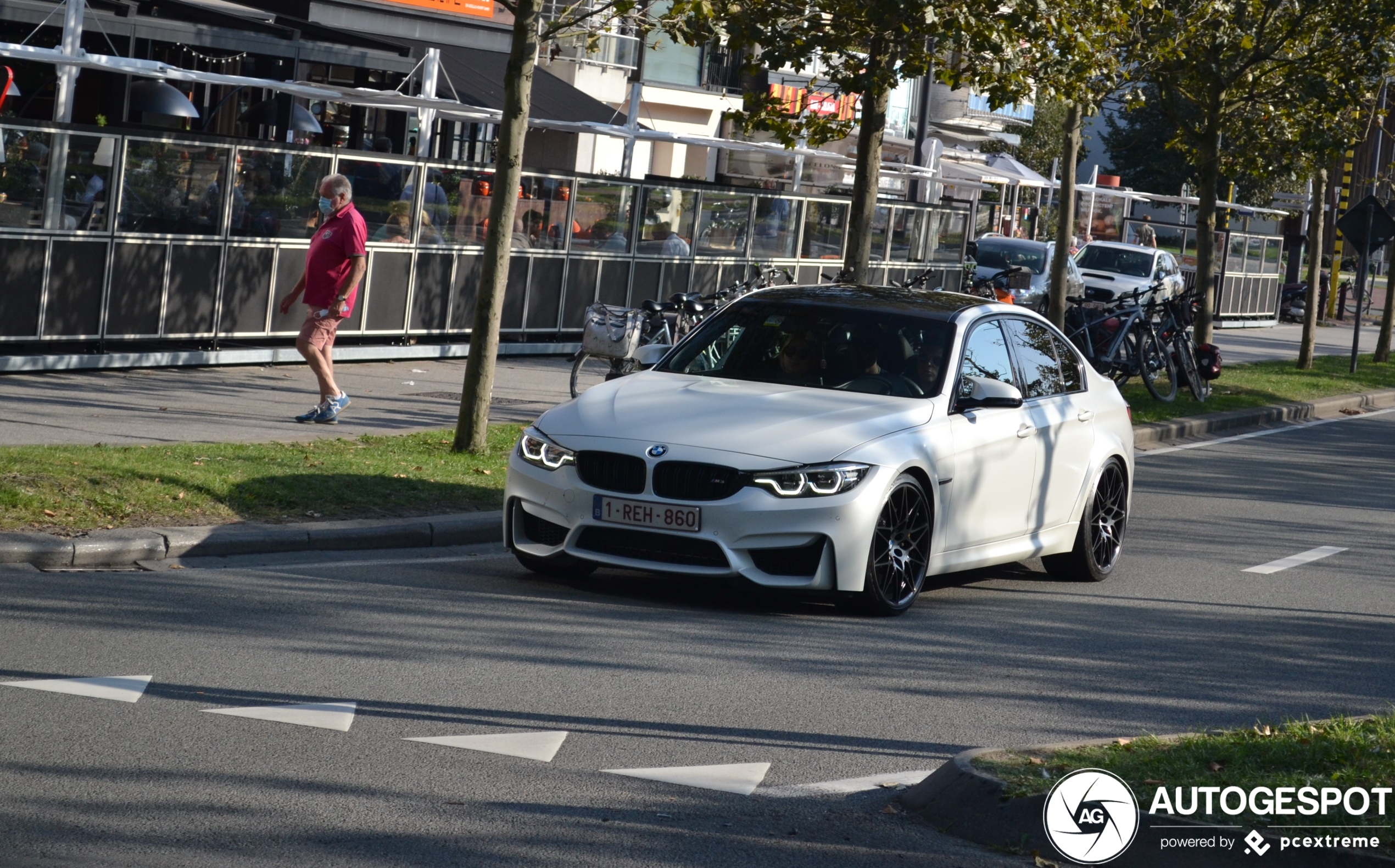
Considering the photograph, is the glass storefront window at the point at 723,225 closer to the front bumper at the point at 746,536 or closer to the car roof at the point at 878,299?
the car roof at the point at 878,299

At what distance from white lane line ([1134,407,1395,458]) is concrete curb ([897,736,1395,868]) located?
10.3 m

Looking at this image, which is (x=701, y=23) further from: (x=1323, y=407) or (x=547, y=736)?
(x=1323, y=407)

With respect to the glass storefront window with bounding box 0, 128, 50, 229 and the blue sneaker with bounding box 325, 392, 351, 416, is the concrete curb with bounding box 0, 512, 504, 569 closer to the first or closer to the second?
the blue sneaker with bounding box 325, 392, 351, 416

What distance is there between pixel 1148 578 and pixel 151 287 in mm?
9219

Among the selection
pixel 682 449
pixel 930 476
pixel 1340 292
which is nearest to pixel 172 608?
pixel 682 449

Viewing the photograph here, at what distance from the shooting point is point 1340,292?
5075 centimetres

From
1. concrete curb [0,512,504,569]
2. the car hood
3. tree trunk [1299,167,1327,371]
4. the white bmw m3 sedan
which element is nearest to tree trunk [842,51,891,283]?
the white bmw m3 sedan

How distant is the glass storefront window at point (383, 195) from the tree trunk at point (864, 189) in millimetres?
4974

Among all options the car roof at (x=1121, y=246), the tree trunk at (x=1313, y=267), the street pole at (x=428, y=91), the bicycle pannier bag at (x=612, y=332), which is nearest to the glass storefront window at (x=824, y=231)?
the street pole at (x=428, y=91)

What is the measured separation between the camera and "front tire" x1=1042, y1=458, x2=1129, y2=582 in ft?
34.0

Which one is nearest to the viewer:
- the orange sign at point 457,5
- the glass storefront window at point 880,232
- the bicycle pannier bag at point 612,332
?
the bicycle pannier bag at point 612,332

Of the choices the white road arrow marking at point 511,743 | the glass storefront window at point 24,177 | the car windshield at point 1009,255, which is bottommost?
the white road arrow marking at point 511,743

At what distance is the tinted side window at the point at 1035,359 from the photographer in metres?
9.99

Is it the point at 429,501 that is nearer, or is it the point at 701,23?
the point at 429,501
